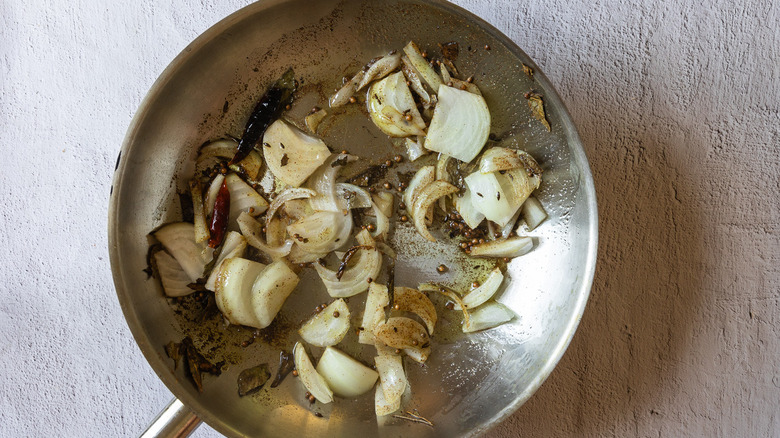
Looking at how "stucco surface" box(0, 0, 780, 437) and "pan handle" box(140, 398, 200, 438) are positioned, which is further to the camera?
"stucco surface" box(0, 0, 780, 437)

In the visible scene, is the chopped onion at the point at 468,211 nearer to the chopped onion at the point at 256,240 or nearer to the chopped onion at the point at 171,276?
the chopped onion at the point at 256,240

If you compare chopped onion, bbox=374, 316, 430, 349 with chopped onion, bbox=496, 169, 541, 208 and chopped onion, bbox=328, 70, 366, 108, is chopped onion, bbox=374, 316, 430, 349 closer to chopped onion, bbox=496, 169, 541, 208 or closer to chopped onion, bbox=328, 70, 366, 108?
chopped onion, bbox=496, 169, 541, 208

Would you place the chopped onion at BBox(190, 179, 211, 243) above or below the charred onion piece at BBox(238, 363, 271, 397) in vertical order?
above

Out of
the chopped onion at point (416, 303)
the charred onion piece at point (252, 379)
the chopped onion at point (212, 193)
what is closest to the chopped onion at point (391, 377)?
the chopped onion at point (416, 303)

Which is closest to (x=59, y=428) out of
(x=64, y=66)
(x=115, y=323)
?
(x=115, y=323)

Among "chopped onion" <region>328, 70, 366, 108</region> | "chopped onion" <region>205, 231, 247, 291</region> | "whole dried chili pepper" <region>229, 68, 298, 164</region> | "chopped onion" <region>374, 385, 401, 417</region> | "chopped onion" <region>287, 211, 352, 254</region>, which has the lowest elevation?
"chopped onion" <region>374, 385, 401, 417</region>

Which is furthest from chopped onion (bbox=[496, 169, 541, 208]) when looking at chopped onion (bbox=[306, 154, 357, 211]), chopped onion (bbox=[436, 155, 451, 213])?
chopped onion (bbox=[306, 154, 357, 211])
